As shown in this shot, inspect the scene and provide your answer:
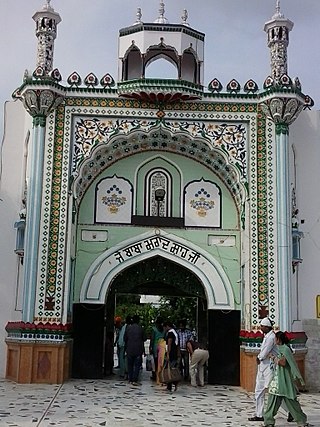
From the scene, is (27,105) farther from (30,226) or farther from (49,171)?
(30,226)

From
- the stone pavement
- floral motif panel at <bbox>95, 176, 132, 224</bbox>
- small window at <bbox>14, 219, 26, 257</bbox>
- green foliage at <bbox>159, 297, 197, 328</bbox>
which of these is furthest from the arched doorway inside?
green foliage at <bbox>159, 297, 197, 328</bbox>

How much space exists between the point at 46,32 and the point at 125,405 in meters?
6.74

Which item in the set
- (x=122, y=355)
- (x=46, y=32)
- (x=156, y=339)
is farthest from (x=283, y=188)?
(x=46, y=32)

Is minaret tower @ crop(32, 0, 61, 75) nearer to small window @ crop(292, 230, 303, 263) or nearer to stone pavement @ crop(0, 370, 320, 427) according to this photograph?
small window @ crop(292, 230, 303, 263)

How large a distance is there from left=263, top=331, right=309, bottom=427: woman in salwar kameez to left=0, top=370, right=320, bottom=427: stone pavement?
46cm

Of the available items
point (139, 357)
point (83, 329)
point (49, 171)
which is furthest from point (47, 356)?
point (49, 171)

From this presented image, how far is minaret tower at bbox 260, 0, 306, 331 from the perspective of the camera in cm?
1030

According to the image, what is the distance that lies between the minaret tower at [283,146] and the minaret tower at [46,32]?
12.8 ft

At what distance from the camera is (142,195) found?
11.4 metres

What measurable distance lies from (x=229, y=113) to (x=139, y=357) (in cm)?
454

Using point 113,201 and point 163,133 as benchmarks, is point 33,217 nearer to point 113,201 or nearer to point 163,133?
point 113,201

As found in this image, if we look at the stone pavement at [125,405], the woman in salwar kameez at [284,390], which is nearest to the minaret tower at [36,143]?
the stone pavement at [125,405]

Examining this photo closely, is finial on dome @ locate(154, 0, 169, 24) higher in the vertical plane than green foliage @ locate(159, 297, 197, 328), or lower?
higher

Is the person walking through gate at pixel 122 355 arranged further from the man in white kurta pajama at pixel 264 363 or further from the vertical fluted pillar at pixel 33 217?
the man in white kurta pajama at pixel 264 363
